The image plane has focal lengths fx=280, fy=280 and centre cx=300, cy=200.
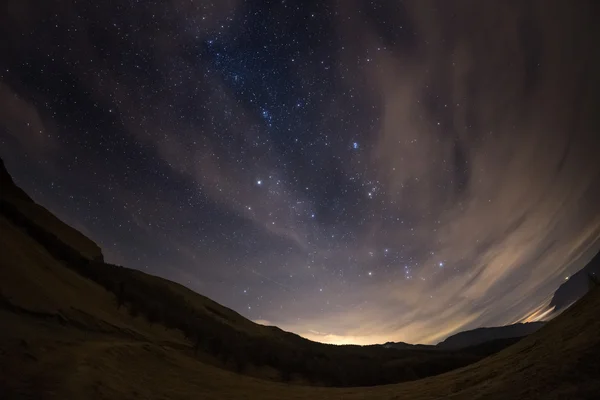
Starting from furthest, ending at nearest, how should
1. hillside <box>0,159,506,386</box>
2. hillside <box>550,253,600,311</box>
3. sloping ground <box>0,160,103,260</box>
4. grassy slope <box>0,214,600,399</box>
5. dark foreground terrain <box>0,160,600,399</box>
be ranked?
hillside <box>550,253,600,311</box> → sloping ground <box>0,160,103,260</box> → hillside <box>0,159,506,386</box> → dark foreground terrain <box>0,160,600,399</box> → grassy slope <box>0,214,600,399</box>

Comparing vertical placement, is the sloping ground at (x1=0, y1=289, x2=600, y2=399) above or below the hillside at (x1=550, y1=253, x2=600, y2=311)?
below

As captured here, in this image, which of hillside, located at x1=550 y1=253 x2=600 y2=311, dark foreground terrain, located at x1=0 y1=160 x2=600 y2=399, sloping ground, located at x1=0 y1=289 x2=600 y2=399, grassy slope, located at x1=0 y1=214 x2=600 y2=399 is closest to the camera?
sloping ground, located at x1=0 y1=289 x2=600 y2=399

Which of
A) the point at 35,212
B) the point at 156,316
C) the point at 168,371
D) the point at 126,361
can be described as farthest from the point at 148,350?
the point at 35,212

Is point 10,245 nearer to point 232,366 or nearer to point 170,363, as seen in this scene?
point 170,363

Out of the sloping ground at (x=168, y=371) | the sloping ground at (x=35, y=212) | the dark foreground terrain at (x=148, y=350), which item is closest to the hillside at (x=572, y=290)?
the dark foreground terrain at (x=148, y=350)

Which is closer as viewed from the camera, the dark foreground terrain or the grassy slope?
the grassy slope

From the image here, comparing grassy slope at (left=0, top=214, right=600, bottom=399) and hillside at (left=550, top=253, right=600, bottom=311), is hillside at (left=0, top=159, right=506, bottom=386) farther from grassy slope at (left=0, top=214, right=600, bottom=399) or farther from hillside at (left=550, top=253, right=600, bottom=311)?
hillside at (left=550, top=253, right=600, bottom=311)

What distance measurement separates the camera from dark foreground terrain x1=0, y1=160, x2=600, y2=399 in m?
3.91

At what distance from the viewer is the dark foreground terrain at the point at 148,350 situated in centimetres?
391

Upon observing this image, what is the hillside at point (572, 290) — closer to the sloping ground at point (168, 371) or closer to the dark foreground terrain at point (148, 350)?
the dark foreground terrain at point (148, 350)

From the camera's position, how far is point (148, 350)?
7297 millimetres

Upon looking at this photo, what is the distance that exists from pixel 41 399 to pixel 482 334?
6519 inches

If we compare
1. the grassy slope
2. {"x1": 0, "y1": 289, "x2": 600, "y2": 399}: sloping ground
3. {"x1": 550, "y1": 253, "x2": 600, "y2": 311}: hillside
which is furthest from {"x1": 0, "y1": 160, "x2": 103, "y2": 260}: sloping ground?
{"x1": 550, "y1": 253, "x2": 600, "y2": 311}: hillside

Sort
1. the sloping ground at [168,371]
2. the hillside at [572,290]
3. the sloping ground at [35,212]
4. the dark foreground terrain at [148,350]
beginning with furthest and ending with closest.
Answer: the hillside at [572,290], the sloping ground at [35,212], the dark foreground terrain at [148,350], the sloping ground at [168,371]
